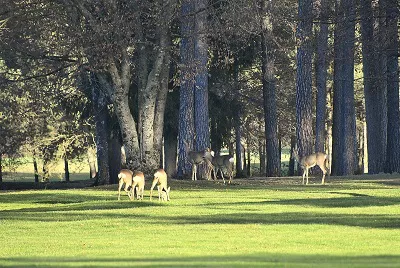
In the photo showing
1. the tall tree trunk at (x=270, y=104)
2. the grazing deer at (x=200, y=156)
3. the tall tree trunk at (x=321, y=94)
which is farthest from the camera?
the tall tree trunk at (x=270, y=104)

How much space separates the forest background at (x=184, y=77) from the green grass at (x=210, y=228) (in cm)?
534

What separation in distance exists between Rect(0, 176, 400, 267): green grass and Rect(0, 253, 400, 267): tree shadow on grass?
15mm

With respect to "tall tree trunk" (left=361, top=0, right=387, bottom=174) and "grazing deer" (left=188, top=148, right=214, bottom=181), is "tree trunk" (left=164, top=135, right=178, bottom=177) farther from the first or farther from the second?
"grazing deer" (left=188, top=148, right=214, bottom=181)

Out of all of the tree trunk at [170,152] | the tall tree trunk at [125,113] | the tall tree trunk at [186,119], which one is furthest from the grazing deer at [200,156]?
the tree trunk at [170,152]

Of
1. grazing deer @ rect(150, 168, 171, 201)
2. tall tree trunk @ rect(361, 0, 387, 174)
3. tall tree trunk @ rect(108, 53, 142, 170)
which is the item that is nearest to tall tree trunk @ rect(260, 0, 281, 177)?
tall tree trunk @ rect(361, 0, 387, 174)

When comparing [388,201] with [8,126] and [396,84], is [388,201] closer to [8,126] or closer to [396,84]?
[396,84]

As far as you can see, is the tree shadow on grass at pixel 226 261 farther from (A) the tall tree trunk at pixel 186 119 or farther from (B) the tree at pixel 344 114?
(B) the tree at pixel 344 114

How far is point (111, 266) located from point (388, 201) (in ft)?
55.2

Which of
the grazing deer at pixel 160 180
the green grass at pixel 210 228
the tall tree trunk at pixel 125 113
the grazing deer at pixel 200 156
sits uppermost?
the tall tree trunk at pixel 125 113

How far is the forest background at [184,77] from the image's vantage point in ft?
140

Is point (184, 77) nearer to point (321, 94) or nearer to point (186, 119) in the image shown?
point (186, 119)

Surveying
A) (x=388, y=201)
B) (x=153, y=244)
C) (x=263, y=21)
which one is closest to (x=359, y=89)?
(x=263, y=21)

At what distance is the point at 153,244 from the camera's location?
22375mm

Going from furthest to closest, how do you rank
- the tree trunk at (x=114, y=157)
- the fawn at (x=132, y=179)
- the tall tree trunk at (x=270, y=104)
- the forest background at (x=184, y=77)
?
the tree trunk at (x=114, y=157), the tall tree trunk at (x=270, y=104), the forest background at (x=184, y=77), the fawn at (x=132, y=179)
